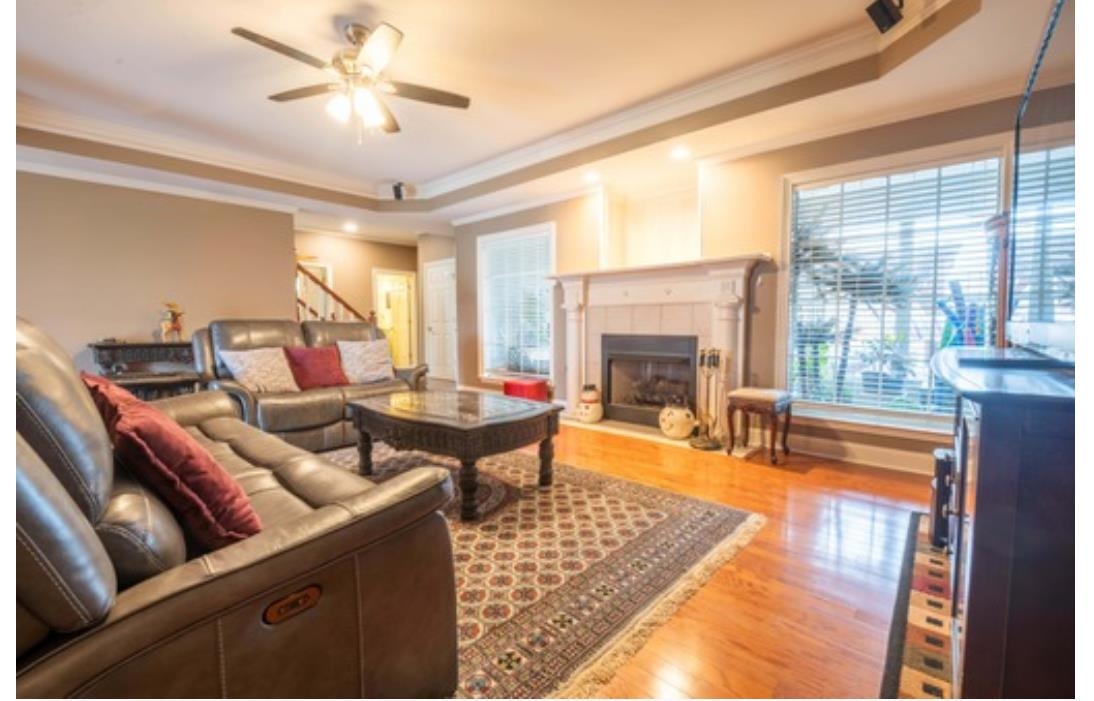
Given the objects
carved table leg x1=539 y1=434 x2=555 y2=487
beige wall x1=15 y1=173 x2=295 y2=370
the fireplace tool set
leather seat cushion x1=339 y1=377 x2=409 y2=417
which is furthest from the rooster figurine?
the fireplace tool set

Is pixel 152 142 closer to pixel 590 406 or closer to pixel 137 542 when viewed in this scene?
pixel 590 406

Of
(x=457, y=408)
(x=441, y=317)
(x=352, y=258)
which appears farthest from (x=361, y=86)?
(x=352, y=258)

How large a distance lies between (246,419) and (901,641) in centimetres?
366

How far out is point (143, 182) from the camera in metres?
4.52

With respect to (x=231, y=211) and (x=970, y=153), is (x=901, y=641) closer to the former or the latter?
(x=970, y=153)

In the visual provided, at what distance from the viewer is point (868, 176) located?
3.29m

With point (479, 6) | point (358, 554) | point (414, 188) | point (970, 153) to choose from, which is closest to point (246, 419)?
point (358, 554)

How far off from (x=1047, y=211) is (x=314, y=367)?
168 inches

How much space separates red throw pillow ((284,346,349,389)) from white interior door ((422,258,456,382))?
12.1 ft

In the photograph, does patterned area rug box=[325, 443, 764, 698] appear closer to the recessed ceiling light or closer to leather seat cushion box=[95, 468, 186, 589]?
leather seat cushion box=[95, 468, 186, 589]

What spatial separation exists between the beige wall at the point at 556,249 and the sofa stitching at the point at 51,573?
182 inches

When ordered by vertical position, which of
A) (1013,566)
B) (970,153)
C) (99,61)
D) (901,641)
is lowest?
(901,641)

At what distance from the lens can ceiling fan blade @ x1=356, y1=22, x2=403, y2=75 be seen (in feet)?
7.64

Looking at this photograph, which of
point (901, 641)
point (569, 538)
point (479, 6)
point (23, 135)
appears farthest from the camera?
point (23, 135)
